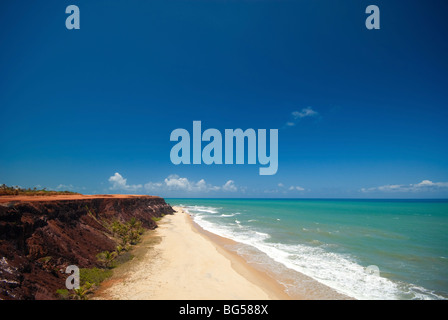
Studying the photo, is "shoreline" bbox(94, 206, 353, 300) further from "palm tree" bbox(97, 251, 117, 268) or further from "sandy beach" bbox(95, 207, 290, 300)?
"palm tree" bbox(97, 251, 117, 268)

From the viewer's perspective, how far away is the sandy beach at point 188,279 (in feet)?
36.5

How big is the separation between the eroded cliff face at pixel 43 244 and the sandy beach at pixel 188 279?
2.91 m

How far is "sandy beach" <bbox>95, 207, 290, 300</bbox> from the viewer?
11.1 meters

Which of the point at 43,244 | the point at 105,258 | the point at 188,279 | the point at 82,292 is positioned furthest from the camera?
the point at 105,258

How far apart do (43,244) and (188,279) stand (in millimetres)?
10024

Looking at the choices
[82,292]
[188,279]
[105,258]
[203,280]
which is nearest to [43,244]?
[105,258]

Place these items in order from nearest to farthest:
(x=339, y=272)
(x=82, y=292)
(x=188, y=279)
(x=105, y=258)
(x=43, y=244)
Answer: (x=82, y=292) < (x=43, y=244) < (x=188, y=279) < (x=105, y=258) < (x=339, y=272)

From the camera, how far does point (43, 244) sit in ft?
39.3

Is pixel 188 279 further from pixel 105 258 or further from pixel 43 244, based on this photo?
pixel 43 244

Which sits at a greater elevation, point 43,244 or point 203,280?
point 43,244

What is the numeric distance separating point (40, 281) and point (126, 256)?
8.11 m

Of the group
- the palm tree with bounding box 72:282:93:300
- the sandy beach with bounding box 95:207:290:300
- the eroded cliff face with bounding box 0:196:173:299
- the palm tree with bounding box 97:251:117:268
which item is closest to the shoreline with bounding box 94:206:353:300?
the sandy beach with bounding box 95:207:290:300
